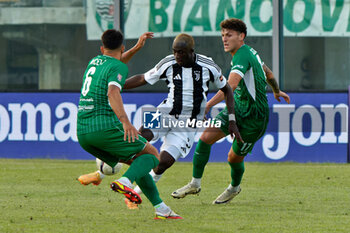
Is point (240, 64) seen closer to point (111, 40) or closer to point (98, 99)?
point (111, 40)

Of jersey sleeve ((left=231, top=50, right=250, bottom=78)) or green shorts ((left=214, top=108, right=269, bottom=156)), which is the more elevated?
jersey sleeve ((left=231, top=50, right=250, bottom=78))

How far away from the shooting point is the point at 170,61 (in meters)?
7.77

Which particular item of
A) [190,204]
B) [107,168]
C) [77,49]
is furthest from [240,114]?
[77,49]

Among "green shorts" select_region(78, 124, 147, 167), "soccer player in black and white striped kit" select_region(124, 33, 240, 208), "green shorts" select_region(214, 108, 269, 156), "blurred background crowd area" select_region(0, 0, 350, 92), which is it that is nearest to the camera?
"green shorts" select_region(78, 124, 147, 167)

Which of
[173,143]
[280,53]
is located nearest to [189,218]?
[173,143]

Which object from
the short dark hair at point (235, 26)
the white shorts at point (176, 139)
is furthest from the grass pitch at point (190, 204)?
the short dark hair at point (235, 26)

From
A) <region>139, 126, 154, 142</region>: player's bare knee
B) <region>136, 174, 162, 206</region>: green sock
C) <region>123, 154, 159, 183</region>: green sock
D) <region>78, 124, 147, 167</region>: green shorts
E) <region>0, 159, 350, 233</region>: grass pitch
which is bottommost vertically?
<region>0, 159, 350, 233</region>: grass pitch

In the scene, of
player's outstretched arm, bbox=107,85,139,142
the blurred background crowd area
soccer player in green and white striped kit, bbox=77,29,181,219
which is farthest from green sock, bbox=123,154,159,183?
the blurred background crowd area

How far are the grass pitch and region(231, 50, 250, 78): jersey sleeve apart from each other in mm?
1371

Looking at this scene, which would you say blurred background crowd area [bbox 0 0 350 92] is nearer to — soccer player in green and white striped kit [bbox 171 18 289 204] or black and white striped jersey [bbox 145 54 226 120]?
soccer player in green and white striped kit [bbox 171 18 289 204]

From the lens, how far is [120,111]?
638 centimetres

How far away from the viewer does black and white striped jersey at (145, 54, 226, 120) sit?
25.4 ft

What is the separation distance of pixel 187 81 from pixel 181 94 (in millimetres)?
151

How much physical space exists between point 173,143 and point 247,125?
0.98m
